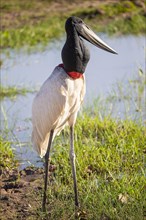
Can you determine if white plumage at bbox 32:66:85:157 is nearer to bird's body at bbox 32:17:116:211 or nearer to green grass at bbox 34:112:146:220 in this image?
bird's body at bbox 32:17:116:211

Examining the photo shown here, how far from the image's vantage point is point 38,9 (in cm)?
1475

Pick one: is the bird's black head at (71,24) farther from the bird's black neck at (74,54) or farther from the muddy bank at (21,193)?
the muddy bank at (21,193)

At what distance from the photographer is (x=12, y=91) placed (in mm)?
9234

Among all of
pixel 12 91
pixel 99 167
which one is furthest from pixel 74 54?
pixel 12 91

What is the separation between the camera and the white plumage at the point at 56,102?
504cm

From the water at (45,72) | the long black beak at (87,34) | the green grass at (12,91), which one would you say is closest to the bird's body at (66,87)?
the long black beak at (87,34)

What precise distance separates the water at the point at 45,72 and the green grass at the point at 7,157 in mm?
211

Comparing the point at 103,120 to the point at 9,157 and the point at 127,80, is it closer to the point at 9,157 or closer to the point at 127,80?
the point at 9,157

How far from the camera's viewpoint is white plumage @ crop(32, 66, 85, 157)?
16.5ft

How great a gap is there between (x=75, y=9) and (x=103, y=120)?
7.74 metres

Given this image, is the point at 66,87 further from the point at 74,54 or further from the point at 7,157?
the point at 7,157

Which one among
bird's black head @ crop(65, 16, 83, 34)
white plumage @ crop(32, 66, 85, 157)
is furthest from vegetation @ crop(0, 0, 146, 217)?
bird's black head @ crop(65, 16, 83, 34)

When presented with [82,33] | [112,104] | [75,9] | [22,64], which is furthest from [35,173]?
[75,9]

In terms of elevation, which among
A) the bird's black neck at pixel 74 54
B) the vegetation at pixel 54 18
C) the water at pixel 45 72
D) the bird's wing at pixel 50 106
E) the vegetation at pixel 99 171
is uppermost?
the bird's black neck at pixel 74 54
